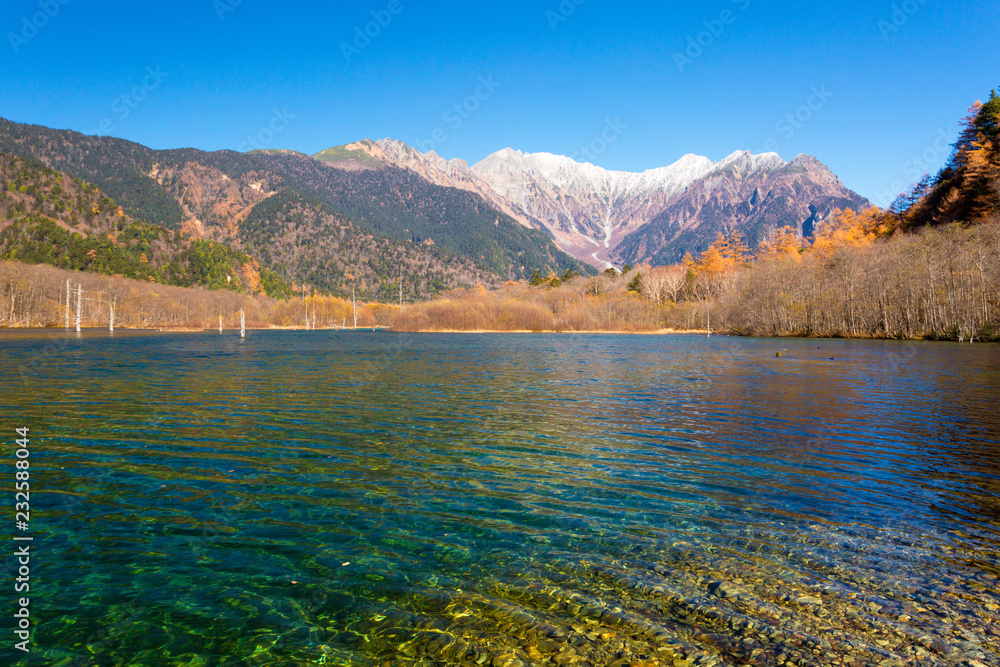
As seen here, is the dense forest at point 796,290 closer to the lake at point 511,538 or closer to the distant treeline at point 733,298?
the distant treeline at point 733,298

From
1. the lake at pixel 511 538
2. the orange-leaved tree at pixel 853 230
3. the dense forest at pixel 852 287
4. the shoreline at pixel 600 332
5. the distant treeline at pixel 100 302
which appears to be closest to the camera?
the lake at pixel 511 538

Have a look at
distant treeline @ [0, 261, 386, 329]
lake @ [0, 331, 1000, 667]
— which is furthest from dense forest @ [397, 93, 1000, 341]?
distant treeline @ [0, 261, 386, 329]

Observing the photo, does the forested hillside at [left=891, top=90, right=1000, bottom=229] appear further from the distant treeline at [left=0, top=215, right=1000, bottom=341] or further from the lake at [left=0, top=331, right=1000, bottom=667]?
the lake at [left=0, top=331, right=1000, bottom=667]

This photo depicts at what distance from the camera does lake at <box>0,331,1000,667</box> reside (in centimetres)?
525

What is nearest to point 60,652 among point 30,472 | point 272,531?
point 272,531

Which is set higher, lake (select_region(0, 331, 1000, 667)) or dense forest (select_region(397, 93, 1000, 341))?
dense forest (select_region(397, 93, 1000, 341))

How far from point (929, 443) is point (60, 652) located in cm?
1809

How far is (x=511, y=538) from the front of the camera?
7.86m

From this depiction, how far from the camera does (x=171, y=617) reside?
563 centimetres

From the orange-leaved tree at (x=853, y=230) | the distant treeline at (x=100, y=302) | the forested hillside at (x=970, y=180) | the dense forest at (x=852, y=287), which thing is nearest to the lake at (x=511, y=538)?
the dense forest at (x=852, y=287)

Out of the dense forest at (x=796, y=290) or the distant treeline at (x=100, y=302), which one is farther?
the distant treeline at (x=100, y=302)

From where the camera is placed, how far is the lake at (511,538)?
17.2 ft

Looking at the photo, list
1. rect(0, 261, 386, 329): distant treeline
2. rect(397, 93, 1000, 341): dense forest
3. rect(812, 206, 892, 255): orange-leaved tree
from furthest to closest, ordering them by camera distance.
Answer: rect(0, 261, 386, 329): distant treeline, rect(812, 206, 892, 255): orange-leaved tree, rect(397, 93, 1000, 341): dense forest

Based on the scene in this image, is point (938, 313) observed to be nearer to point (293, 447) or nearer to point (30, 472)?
point (293, 447)
